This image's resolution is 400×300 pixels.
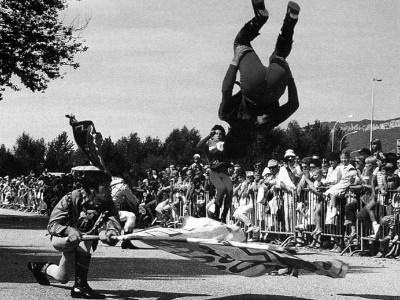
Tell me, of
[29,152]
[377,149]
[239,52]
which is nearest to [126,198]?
[377,149]

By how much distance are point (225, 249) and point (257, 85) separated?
173 cm

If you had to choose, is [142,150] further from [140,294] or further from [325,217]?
[140,294]

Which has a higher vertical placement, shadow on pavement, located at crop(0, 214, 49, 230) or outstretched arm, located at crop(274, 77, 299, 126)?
outstretched arm, located at crop(274, 77, 299, 126)

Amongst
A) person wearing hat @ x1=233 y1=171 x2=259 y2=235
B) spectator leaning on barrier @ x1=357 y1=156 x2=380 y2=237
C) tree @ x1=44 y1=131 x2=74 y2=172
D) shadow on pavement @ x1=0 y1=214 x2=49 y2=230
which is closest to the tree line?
tree @ x1=44 y1=131 x2=74 y2=172

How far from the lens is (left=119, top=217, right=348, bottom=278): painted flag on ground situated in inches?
321

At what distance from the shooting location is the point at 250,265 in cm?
852

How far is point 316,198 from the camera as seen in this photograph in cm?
1731

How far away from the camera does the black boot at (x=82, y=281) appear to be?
8938mm

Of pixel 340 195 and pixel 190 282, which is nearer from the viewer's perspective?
pixel 190 282

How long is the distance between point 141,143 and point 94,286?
364 feet

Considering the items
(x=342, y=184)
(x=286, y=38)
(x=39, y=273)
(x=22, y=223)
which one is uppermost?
(x=286, y=38)

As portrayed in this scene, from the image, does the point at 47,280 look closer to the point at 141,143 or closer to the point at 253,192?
the point at 253,192

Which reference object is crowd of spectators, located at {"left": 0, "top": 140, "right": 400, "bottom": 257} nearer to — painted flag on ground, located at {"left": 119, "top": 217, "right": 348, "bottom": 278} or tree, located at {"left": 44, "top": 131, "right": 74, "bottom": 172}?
painted flag on ground, located at {"left": 119, "top": 217, "right": 348, "bottom": 278}

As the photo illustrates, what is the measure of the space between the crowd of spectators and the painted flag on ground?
17.3 feet
